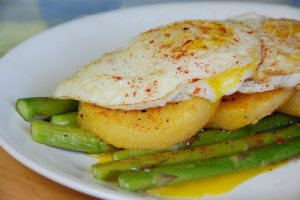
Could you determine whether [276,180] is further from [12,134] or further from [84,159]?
[12,134]

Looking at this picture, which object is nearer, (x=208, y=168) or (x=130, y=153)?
(x=208, y=168)

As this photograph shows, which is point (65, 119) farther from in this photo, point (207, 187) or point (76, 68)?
point (207, 187)

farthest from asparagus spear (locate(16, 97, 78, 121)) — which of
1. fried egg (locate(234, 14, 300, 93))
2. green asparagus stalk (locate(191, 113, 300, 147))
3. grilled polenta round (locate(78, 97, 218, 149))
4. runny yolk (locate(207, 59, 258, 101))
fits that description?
fried egg (locate(234, 14, 300, 93))

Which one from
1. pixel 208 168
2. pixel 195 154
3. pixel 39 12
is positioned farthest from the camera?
pixel 39 12

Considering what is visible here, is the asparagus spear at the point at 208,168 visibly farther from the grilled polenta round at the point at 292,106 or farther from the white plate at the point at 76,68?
the grilled polenta round at the point at 292,106

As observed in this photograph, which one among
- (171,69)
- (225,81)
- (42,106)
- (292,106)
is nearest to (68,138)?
(42,106)

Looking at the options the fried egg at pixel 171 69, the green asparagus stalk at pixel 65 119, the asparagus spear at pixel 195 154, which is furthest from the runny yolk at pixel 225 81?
the green asparagus stalk at pixel 65 119

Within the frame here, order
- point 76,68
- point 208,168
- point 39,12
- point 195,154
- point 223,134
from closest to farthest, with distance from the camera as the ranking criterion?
point 208,168 < point 195,154 < point 223,134 < point 76,68 < point 39,12
